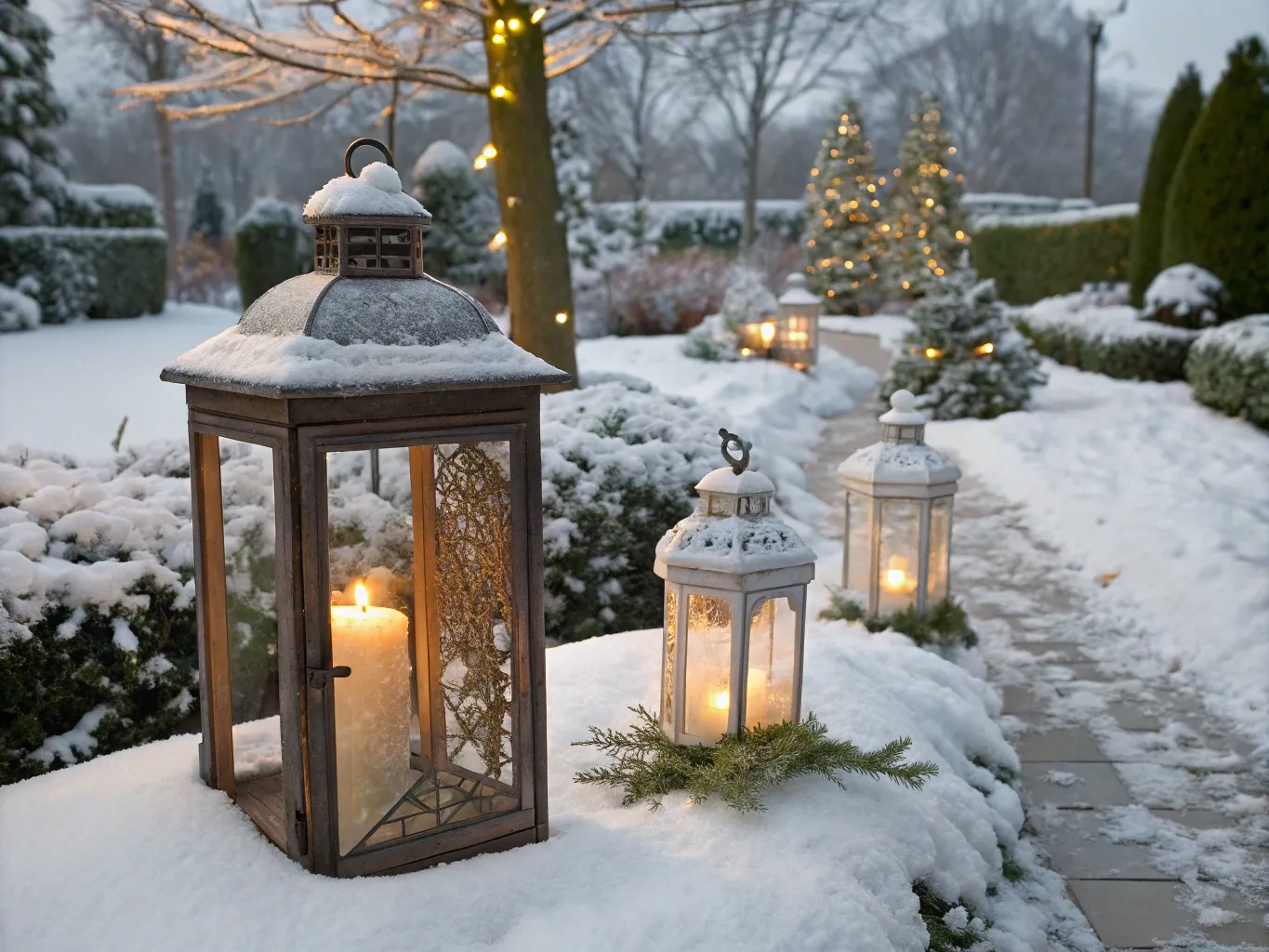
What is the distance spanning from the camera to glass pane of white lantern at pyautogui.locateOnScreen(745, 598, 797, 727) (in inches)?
119

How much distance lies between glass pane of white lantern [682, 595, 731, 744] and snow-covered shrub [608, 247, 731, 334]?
1585 centimetres

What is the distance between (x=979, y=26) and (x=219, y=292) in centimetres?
3058

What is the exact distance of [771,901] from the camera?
7.40ft

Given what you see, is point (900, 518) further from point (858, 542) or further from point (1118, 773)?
point (1118, 773)

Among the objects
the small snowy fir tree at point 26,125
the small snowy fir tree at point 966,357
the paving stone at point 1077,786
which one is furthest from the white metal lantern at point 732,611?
the small snowy fir tree at point 26,125

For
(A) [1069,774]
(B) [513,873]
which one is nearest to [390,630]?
(B) [513,873]

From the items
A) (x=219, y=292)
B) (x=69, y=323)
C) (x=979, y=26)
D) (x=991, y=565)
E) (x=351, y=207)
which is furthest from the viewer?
(x=979, y=26)

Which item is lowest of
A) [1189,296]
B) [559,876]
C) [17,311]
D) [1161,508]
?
[1161,508]

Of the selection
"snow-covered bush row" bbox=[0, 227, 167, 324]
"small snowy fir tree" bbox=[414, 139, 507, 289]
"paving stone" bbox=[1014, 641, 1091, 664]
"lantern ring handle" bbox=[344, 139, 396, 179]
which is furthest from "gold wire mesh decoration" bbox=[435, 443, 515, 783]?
"small snowy fir tree" bbox=[414, 139, 507, 289]

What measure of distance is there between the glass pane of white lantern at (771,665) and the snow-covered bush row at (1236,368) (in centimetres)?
829

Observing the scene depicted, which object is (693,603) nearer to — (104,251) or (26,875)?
(26,875)

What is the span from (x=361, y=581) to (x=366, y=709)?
12.8 inches

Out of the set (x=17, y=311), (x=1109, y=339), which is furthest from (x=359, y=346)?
(x=17, y=311)

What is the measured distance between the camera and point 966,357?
461 inches
